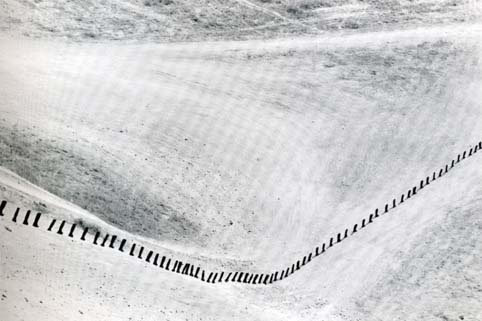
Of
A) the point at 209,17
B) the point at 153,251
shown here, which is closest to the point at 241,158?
the point at 153,251

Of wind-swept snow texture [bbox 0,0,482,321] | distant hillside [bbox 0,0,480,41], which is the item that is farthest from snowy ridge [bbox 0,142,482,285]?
distant hillside [bbox 0,0,480,41]

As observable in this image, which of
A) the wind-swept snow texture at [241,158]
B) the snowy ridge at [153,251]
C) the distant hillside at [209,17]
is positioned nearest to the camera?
the snowy ridge at [153,251]

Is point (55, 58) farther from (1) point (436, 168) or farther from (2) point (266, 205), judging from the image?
(1) point (436, 168)

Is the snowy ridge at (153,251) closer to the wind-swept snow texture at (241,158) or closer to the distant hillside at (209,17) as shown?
the wind-swept snow texture at (241,158)

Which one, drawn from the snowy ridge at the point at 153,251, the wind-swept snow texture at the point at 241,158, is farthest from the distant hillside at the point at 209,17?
the snowy ridge at the point at 153,251

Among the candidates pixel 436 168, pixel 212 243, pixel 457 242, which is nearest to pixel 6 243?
pixel 212 243

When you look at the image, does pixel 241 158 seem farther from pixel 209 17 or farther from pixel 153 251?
pixel 209 17

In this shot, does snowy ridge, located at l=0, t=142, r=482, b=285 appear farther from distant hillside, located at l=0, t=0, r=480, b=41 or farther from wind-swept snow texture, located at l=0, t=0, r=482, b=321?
distant hillside, located at l=0, t=0, r=480, b=41
